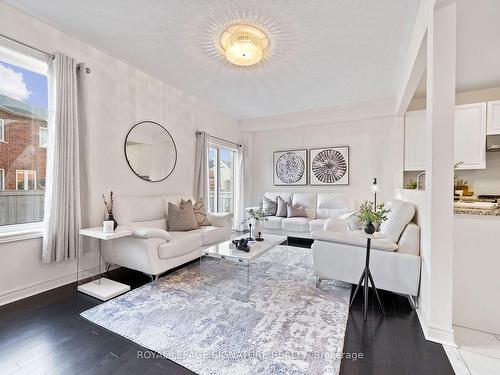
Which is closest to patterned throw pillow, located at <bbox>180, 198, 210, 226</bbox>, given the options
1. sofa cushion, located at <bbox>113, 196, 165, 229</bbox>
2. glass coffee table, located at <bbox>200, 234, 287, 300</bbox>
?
sofa cushion, located at <bbox>113, 196, 165, 229</bbox>

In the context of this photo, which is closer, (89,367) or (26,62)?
(89,367)

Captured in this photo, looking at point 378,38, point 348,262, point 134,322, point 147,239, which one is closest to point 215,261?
point 147,239

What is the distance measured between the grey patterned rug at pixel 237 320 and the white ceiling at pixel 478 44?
2869mm

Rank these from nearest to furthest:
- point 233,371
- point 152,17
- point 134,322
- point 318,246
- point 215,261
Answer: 1. point 233,371
2. point 134,322
3. point 152,17
4. point 318,246
5. point 215,261

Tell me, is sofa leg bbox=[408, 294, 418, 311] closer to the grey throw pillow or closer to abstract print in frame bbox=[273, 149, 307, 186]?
the grey throw pillow

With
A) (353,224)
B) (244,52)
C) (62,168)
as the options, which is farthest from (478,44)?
(62,168)

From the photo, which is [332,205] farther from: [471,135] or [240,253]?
[240,253]

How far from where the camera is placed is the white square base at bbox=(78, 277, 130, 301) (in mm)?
2340

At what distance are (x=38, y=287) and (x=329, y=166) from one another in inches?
200

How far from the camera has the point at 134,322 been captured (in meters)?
1.91

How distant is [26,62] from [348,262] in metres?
3.95

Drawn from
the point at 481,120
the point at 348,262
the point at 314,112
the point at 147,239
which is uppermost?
the point at 314,112

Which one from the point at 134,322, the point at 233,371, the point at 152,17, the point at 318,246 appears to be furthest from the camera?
the point at 318,246

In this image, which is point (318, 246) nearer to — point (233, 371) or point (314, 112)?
point (233, 371)
